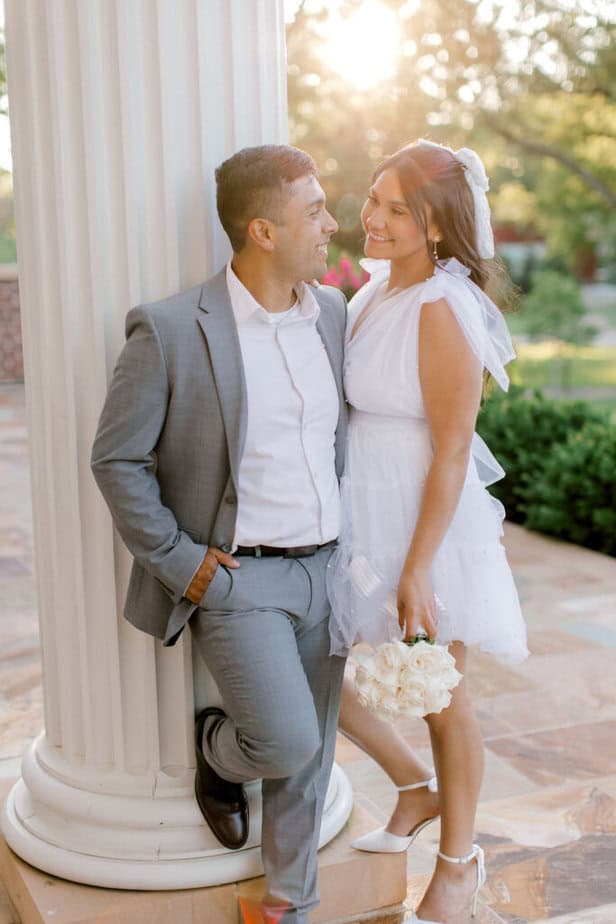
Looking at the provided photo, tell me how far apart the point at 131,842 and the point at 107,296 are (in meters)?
1.28

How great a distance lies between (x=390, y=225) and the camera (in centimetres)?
250

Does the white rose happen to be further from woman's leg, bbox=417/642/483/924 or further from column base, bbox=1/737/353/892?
column base, bbox=1/737/353/892

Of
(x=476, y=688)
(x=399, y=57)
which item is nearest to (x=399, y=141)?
(x=399, y=57)

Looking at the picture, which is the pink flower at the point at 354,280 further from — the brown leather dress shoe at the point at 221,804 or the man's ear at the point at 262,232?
the brown leather dress shoe at the point at 221,804

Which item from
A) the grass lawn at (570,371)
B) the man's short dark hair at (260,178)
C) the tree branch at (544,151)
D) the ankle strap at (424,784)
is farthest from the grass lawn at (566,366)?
the man's short dark hair at (260,178)

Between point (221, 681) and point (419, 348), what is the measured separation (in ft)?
2.85

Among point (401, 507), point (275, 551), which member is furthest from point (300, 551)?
point (401, 507)

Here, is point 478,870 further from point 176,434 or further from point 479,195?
point 479,195

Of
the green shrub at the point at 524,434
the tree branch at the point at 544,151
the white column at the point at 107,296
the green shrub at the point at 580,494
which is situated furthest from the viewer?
the tree branch at the point at 544,151

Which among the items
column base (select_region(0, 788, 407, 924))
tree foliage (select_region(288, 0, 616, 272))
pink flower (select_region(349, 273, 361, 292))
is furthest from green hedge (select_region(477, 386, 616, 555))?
column base (select_region(0, 788, 407, 924))

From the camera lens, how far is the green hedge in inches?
269

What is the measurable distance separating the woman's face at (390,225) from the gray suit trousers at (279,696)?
0.72m

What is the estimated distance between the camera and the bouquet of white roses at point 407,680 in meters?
2.31

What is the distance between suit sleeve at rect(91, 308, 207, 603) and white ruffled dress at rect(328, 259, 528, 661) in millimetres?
401
